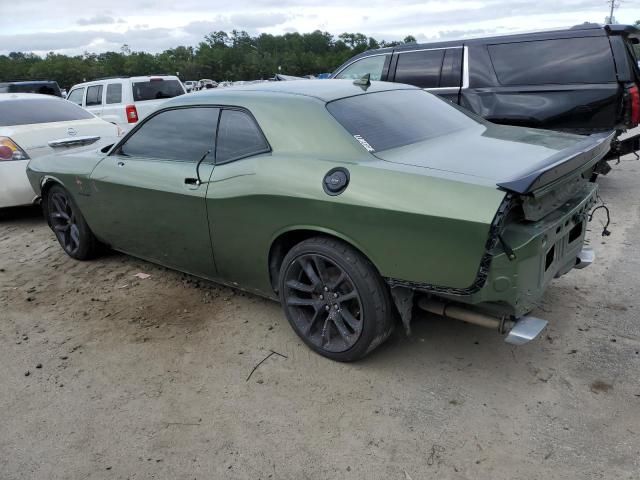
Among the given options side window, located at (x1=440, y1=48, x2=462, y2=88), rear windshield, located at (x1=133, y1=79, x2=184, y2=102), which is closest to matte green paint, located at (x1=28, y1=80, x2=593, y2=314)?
side window, located at (x1=440, y1=48, x2=462, y2=88)

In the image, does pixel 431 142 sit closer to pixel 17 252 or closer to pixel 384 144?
pixel 384 144

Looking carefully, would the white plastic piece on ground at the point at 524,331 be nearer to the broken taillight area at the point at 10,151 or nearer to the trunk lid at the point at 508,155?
the trunk lid at the point at 508,155

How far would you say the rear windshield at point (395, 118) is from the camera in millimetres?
3066

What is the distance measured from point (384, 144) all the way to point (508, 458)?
1.71 meters

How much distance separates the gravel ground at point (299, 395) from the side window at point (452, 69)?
3.29 m

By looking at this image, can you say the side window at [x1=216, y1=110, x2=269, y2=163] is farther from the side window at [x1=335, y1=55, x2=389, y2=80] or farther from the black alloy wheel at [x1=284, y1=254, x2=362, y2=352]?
the side window at [x1=335, y1=55, x2=389, y2=80]

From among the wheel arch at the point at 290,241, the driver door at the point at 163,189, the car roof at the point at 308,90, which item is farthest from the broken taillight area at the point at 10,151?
the wheel arch at the point at 290,241

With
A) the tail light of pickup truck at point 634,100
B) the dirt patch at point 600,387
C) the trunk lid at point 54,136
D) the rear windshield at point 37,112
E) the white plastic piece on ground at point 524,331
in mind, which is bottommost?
the dirt patch at point 600,387

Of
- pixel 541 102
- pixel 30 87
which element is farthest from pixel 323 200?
pixel 30 87

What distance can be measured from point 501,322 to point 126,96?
10.5 m

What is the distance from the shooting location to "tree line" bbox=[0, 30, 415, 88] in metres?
68.9

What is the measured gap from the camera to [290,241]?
10.6 ft

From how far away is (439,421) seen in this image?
2.60 m

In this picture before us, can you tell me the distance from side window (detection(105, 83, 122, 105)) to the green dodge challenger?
7.98 metres
